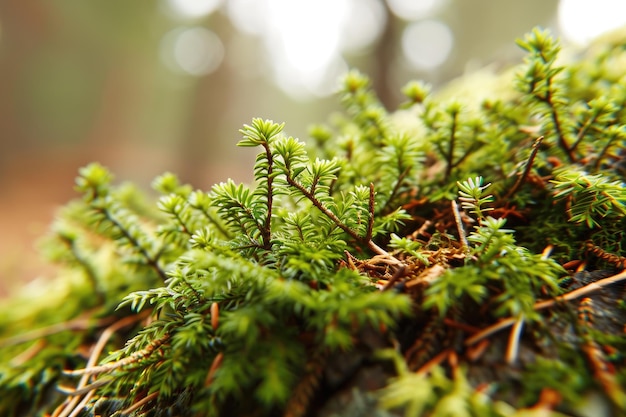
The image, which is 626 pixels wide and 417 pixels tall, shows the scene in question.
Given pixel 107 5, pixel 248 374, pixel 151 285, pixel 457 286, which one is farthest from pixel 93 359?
pixel 107 5

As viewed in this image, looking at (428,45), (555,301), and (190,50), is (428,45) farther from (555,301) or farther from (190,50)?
(190,50)

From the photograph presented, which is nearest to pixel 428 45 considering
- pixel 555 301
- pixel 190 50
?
pixel 555 301

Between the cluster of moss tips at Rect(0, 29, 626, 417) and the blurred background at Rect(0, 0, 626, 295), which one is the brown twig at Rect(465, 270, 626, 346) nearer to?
the cluster of moss tips at Rect(0, 29, 626, 417)

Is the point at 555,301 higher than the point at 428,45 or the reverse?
the reverse

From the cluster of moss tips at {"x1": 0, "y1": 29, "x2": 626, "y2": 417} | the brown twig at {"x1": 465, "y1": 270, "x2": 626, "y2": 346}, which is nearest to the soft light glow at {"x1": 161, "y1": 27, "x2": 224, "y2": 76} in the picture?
the cluster of moss tips at {"x1": 0, "y1": 29, "x2": 626, "y2": 417}

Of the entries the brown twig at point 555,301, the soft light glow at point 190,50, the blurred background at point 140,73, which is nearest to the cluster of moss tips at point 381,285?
the brown twig at point 555,301

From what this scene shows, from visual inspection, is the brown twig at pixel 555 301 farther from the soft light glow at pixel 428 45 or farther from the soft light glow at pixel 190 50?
the soft light glow at pixel 190 50
